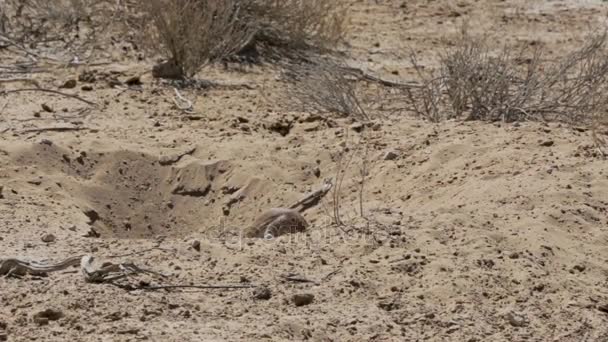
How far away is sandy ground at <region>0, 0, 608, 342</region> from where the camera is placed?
13.6 feet

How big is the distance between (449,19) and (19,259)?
21.6 feet

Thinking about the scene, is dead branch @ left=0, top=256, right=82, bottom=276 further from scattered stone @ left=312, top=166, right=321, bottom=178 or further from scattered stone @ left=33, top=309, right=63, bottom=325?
scattered stone @ left=312, top=166, right=321, bottom=178

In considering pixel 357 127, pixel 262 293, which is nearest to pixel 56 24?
pixel 357 127

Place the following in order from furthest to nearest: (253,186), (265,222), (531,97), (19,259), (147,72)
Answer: (147,72) → (531,97) → (253,186) → (265,222) → (19,259)

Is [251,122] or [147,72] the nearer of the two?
[251,122]

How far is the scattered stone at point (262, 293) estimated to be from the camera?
13.9 ft

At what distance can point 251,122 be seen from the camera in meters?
6.96

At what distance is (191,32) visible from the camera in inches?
317

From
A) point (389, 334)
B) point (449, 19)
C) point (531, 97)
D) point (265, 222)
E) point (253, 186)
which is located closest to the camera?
point (389, 334)

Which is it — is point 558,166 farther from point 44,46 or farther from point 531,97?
point 44,46

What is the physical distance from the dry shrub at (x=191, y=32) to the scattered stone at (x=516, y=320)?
415 cm

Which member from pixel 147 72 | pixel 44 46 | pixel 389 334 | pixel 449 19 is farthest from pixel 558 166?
pixel 449 19

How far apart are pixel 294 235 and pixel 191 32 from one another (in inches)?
135

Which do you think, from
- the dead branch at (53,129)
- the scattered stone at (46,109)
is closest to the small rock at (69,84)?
the scattered stone at (46,109)
